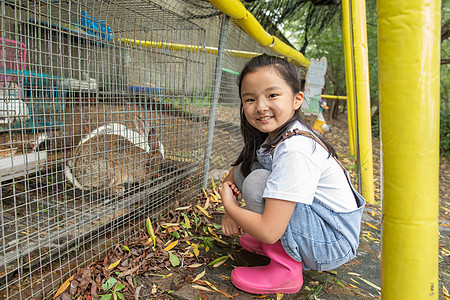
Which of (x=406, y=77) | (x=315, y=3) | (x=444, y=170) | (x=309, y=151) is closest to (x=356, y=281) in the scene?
(x=309, y=151)

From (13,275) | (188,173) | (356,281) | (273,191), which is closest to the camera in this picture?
(273,191)

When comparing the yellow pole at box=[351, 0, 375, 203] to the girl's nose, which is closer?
the girl's nose

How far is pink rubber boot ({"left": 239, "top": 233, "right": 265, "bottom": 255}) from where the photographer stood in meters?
1.84

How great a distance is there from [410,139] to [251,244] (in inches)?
54.5

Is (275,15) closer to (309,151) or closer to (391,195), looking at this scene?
(309,151)

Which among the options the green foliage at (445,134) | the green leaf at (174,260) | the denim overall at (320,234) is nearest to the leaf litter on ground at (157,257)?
the green leaf at (174,260)

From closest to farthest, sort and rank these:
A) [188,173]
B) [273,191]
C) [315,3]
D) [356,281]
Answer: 1. [273,191]
2. [356,281]
3. [188,173]
4. [315,3]

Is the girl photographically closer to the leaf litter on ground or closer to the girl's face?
the girl's face

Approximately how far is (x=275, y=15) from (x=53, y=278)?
6346mm

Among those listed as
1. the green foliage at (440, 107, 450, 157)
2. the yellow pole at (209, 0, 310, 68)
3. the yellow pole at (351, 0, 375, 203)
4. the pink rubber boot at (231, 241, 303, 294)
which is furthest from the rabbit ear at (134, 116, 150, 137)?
the green foliage at (440, 107, 450, 157)

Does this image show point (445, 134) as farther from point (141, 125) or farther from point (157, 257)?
point (157, 257)

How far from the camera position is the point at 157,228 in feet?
6.84

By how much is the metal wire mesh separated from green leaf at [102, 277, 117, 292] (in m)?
0.21

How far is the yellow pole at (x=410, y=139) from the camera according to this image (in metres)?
0.64
